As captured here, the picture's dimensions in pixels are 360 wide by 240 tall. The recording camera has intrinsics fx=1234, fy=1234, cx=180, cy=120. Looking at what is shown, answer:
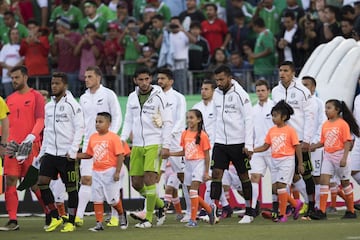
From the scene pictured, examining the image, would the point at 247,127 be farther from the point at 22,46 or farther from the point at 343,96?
the point at 22,46

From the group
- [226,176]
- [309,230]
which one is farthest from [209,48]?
[309,230]

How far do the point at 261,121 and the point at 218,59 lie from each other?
197 inches

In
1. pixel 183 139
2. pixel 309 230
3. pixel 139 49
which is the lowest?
pixel 309 230

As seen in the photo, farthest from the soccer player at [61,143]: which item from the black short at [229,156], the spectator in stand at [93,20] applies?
the spectator in stand at [93,20]

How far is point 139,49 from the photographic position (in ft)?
86.8

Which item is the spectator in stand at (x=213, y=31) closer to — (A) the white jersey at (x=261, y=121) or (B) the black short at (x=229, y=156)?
(A) the white jersey at (x=261, y=121)

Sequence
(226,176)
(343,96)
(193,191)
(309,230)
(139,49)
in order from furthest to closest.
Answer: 1. (139,49)
2. (343,96)
3. (226,176)
4. (193,191)
5. (309,230)

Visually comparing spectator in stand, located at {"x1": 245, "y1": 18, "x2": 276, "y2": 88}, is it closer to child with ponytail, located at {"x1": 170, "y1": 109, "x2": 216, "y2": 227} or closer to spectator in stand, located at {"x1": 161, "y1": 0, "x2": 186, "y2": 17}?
spectator in stand, located at {"x1": 161, "y1": 0, "x2": 186, "y2": 17}

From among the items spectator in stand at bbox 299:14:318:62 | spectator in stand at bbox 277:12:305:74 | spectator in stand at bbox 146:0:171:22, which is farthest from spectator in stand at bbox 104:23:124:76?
spectator in stand at bbox 299:14:318:62

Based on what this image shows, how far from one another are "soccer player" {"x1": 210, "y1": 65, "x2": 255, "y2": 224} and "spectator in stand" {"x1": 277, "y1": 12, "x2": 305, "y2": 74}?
Result: 255 inches

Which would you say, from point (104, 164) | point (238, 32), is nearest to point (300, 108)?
point (104, 164)

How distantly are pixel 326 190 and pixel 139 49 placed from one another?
7.99 m

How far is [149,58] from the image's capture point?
26.1 m

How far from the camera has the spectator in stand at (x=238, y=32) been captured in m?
26.8
